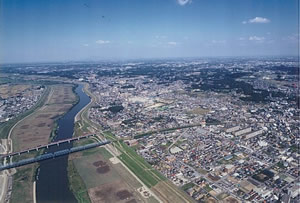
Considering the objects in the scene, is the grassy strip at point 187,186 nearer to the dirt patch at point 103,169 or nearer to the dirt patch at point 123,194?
the dirt patch at point 123,194

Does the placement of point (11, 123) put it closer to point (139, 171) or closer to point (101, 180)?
point (101, 180)

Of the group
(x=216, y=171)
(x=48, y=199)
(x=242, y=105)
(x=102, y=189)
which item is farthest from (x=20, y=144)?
(x=242, y=105)

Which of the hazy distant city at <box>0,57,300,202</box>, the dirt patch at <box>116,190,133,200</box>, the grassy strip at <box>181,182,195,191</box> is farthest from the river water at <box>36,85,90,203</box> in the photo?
the grassy strip at <box>181,182,195,191</box>

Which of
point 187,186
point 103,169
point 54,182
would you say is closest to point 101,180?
point 103,169

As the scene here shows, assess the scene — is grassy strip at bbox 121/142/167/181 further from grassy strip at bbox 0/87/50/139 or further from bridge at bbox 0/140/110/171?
grassy strip at bbox 0/87/50/139

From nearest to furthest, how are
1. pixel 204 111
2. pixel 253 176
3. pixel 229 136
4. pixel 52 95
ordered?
1. pixel 253 176
2. pixel 229 136
3. pixel 204 111
4. pixel 52 95

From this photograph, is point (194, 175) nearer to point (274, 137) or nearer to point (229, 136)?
point (229, 136)
